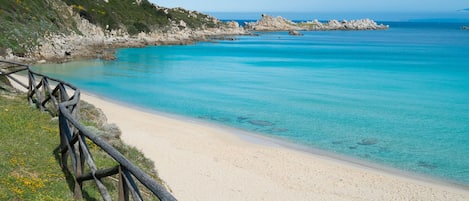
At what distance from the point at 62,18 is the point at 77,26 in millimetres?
4755

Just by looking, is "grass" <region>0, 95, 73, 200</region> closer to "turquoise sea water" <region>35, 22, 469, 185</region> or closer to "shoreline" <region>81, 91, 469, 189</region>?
"shoreline" <region>81, 91, 469, 189</region>

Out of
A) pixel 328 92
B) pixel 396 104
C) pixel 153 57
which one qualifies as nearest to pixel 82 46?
pixel 153 57

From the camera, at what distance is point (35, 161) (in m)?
9.88

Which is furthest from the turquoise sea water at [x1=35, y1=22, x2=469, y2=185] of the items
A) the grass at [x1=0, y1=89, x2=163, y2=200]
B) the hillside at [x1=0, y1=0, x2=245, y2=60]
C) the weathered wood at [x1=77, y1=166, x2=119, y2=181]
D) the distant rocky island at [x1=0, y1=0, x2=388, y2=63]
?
the weathered wood at [x1=77, y1=166, x2=119, y2=181]

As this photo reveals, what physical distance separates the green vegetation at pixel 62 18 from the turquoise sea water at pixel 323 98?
20.1 feet

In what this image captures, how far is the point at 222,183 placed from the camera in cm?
1764

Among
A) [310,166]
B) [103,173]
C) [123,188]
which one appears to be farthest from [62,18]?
[123,188]

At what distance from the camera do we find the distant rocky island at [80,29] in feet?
A: 184

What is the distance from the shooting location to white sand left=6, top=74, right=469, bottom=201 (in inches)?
674

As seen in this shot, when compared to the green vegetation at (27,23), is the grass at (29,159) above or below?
below

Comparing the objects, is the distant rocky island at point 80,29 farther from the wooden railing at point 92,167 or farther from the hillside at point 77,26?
the wooden railing at point 92,167

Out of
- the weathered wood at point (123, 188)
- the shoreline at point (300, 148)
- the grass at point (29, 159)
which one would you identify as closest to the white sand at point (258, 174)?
the shoreline at point (300, 148)

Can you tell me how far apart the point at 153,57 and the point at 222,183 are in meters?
62.7

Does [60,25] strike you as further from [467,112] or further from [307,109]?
[467,112]
